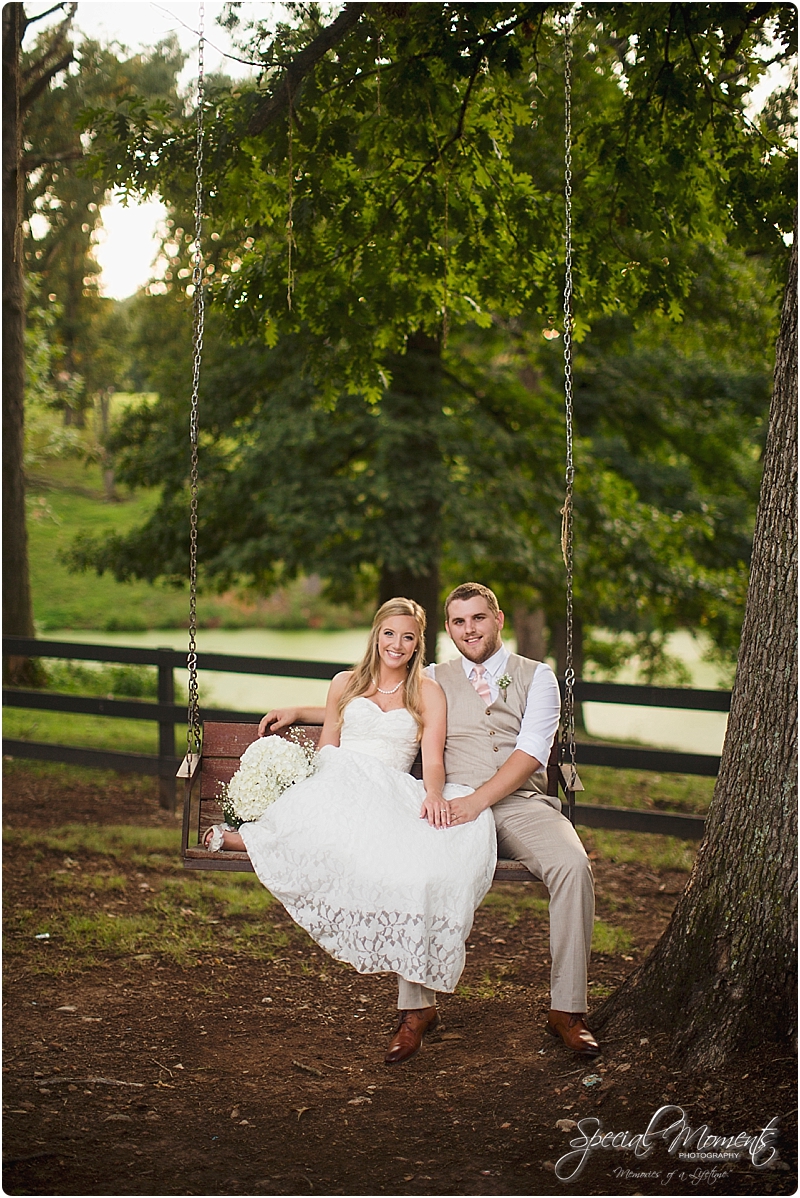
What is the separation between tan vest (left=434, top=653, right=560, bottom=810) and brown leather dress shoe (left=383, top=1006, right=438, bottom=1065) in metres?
0.80

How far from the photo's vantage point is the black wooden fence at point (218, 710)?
518 centimetres

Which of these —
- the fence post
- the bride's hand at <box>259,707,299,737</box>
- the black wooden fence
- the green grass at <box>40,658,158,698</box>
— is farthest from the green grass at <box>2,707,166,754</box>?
the bride's hand at <box>259,707,299,737</box>

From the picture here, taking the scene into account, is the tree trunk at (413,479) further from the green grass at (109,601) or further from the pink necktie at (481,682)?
the green grass at (109,601)

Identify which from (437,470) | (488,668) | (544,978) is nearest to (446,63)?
(488,668)

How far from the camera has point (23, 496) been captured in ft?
25.2

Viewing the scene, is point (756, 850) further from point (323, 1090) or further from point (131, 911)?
point (131, 911)

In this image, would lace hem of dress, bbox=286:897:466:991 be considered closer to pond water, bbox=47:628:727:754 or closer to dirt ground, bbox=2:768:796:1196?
dirt ground, bbox=2:768:796:1196

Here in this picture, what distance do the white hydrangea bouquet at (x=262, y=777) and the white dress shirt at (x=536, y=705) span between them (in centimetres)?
60

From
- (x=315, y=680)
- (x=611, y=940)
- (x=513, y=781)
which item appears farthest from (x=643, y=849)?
(x=315, y=680)

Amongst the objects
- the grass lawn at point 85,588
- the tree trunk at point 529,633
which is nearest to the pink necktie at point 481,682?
the tree trunk at point 529,633

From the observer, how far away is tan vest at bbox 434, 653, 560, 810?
11.8 ft

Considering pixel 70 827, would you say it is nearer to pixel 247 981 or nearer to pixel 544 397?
pixel 247 981

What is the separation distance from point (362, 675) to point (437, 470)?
364 centimetres

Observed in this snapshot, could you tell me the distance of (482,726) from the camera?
3.63 metres
